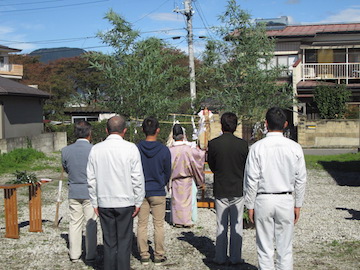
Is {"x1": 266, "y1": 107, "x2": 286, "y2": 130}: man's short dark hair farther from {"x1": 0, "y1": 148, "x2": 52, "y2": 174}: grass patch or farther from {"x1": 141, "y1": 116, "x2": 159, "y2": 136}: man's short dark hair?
{"x1": 0, "y1": 148, "x2": 52, "y2": 174}: grass patch

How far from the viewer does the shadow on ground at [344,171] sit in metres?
14.6

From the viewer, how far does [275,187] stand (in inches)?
179

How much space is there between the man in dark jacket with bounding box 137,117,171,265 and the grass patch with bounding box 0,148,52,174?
11.8 m

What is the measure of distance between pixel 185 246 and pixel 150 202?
4.27 ft

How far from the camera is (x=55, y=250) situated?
6.64 meters

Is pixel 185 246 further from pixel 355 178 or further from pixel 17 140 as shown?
pixel 17 140

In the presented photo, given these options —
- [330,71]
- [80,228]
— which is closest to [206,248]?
[80,228]

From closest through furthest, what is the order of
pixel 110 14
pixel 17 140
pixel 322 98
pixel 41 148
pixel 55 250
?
pixel 55 250
pixel 110 14
pixel 17 140
pixel 41 148
pixel 322 98

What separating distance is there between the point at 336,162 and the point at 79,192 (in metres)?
14.7

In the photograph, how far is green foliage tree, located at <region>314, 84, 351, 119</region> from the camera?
28.1 metres

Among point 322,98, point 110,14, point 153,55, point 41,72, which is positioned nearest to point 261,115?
point 153,55

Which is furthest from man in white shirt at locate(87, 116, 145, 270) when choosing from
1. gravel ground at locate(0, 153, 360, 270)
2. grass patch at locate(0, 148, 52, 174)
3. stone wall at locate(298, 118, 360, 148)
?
stone wall at locate(298, 118, 360, 148)

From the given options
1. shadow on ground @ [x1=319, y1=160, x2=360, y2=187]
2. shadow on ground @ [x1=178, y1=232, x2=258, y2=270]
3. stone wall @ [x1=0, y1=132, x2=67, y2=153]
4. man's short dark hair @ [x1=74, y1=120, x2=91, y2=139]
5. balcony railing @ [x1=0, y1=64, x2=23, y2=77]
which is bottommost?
shadow on ground @ [x1=319, y1=160, x2=360, y2=187]

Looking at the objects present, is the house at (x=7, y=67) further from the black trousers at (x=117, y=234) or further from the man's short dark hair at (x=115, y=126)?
the black trousers at (x=117, y=234)
